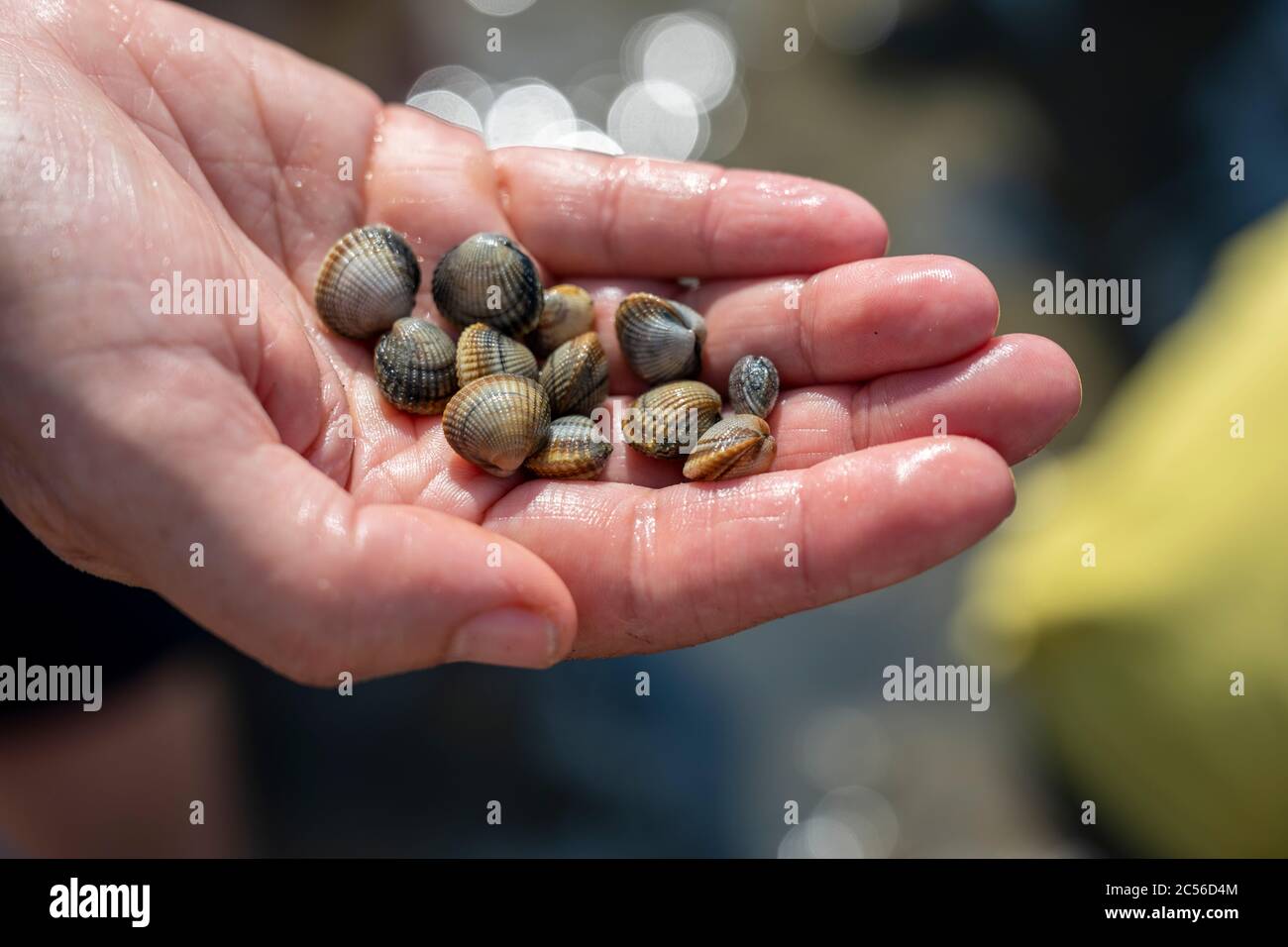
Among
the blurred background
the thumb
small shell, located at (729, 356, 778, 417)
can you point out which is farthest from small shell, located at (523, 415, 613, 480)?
the blurred background

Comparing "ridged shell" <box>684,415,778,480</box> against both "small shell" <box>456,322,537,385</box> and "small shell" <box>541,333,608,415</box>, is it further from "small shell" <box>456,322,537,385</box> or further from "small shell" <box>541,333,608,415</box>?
"small shell" <box>456,322,537,385</box>

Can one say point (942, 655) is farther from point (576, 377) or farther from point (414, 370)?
point (414, 370)

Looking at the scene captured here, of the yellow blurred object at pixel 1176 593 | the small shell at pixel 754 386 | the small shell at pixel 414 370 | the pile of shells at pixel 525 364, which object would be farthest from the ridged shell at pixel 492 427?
the yellow blurred object at pixel 1176 593

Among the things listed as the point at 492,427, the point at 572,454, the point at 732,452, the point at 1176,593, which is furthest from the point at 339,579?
the point at 1176,593

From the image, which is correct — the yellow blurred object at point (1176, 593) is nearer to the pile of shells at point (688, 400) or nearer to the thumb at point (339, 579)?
the pile of shells at point (688, 400)
